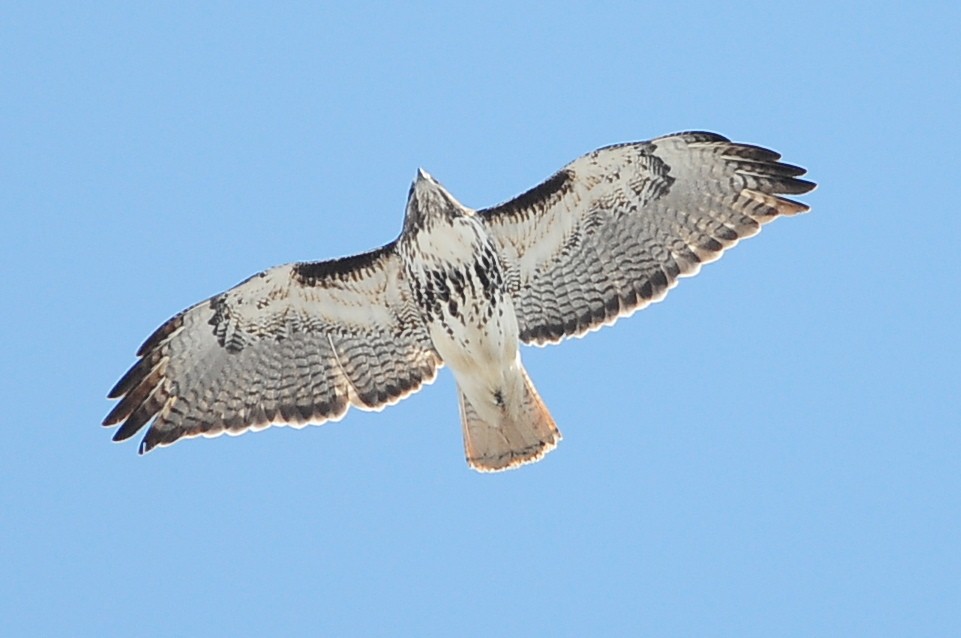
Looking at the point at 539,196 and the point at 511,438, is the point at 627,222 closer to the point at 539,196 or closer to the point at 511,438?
the point at 539,196

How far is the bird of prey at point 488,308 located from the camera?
12.8 metres

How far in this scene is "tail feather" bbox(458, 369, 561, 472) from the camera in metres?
12.9

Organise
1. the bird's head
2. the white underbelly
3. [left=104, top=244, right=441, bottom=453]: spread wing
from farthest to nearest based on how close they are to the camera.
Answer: [left=104, top=244, right=441, bottom=453]: spread wing < the white underbelly < the bird's head

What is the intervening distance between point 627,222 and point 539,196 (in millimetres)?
831

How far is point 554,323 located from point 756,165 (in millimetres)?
2163

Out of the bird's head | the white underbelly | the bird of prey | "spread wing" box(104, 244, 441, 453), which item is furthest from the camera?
"spread wing" box(104, 244, 441, 453)

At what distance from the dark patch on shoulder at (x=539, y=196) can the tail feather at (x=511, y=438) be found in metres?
1.52

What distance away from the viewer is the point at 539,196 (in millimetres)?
12914

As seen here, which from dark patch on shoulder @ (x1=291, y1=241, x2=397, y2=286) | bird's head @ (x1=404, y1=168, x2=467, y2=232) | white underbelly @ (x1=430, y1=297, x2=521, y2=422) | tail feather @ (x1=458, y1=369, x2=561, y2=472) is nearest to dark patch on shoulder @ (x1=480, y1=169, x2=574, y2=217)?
bird's head @ (x1=404, y1=168, x2=467, y2=232)

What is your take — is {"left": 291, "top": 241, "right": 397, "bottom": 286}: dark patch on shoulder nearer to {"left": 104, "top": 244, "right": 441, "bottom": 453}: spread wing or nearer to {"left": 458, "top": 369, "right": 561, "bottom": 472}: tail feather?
{"left": 104, "top": 244, "right": 441, "bottom": 453}: spread wing

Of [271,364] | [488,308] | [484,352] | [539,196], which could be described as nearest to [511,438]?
[484,352]

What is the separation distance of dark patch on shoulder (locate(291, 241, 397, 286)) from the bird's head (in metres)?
0.73

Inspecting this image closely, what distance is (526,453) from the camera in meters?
12.9

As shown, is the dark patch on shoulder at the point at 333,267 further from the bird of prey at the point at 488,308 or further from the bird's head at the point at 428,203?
the bird's head at the point at 428,203
